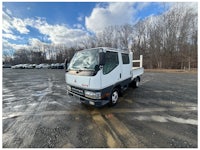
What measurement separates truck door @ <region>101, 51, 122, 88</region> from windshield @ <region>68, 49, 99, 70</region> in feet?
1.11

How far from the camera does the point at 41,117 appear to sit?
3.41m

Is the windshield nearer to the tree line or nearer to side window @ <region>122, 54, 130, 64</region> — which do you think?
side window @ <region>122, 54, 130, 64</region>

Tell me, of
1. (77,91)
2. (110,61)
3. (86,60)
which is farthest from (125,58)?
(77,91)

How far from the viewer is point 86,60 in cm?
361

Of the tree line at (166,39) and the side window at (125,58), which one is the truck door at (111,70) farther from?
the tree line at (166,39)

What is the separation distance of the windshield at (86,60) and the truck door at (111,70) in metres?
0.34

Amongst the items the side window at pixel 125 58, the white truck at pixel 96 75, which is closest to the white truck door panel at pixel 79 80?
the white truck at pixel 96 75

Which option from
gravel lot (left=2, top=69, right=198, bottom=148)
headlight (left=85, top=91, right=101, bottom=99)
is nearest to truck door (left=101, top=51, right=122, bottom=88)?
headlight (left=85, top=91, right=101, bottom=99)

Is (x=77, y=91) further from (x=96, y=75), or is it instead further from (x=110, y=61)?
(x=110, y=61)

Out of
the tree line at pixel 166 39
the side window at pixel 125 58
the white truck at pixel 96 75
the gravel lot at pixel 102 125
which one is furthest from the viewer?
the tree line at pixel 166 39

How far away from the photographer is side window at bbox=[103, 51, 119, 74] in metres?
3.36

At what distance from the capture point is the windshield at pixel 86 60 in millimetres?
3324

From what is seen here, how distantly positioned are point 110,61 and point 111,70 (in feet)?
1.00

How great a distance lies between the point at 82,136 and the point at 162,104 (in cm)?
331
